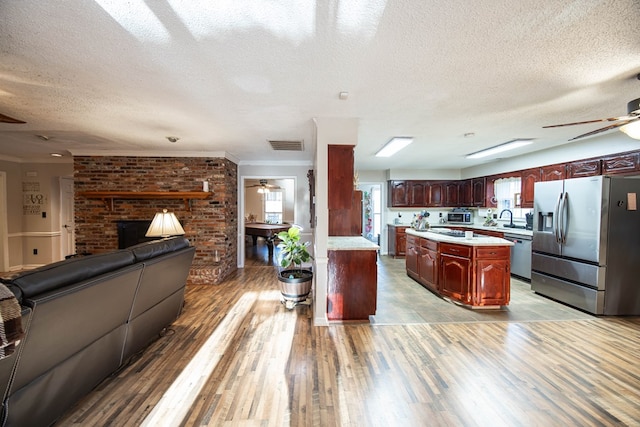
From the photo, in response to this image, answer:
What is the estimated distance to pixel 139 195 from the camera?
4461 mm

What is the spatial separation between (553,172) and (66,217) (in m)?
9.43

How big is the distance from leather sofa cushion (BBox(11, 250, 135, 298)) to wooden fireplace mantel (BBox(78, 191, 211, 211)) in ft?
8.65

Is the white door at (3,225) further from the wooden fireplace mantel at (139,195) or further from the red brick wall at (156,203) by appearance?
the wooden fireplace mantel at (139,195)

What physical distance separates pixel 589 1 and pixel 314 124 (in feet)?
7.36

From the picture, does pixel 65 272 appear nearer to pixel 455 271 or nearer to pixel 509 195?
pixel 455 271

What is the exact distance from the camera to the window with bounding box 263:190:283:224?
10016mm

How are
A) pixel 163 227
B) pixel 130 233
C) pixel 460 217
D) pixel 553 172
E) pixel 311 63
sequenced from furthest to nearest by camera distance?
pixel 460 217 < pixel 130 233 < pixel 553 172 < pixel 163 227 < pixel 311 63

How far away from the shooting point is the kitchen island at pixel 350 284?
2986mm

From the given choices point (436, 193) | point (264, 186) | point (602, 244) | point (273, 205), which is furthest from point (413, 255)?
point (273, 205)

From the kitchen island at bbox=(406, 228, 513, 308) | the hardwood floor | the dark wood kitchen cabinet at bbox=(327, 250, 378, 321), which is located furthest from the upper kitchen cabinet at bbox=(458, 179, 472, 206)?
the dark wood kitchen cabinet at bbox=(327, 250, 378, 321)

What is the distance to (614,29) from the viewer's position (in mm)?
1468

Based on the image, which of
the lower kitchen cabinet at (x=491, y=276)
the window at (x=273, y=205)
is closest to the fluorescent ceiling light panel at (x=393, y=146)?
the lower kitchen cabinet at (x=491, y=276)

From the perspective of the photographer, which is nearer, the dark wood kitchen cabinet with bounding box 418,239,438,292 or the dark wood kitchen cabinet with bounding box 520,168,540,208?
the dark wood kitchen cabinet with bounding box 418,239,438,292

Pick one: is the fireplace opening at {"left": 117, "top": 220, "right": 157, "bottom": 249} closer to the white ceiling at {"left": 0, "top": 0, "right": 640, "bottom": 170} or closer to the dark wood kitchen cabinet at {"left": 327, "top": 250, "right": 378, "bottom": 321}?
the white ceiling at {"left": 0, "top": 0, "right": 640, "bottom": 170}
